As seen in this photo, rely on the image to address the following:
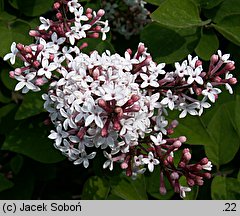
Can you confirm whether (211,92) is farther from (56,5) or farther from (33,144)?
(33,144)

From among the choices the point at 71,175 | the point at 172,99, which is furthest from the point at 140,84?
the point at 71,175

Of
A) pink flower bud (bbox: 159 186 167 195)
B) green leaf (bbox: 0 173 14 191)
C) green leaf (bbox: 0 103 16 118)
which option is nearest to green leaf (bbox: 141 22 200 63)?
pink flower bud (bbox: 159 186 167 195)

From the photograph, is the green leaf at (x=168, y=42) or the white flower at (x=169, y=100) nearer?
the white flower at (x=169, y=100)

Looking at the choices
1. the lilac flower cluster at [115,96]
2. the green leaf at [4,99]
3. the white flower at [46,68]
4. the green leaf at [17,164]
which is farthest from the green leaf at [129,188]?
the green leaf at [4,99]

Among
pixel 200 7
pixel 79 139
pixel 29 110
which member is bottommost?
pixel 29 110

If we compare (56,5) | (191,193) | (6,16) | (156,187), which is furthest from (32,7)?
(191,193)

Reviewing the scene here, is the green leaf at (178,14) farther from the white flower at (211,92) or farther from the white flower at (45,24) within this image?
the white flower at (45,24)

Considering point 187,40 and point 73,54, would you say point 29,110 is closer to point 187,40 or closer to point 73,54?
point 73,54
